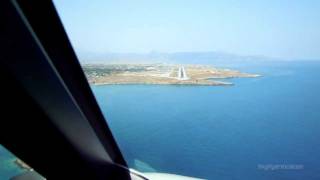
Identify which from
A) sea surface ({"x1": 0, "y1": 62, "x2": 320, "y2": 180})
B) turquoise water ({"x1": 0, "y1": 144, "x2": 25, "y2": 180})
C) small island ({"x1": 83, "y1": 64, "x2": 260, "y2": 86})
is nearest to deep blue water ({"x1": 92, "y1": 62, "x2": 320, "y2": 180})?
sea surface ({"x1": 0, "y1": 62, "x2": 320, "y2": 180})

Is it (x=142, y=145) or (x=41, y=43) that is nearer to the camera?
(x=41, y=43)

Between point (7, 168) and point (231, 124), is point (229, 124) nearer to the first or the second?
point (231, 124)

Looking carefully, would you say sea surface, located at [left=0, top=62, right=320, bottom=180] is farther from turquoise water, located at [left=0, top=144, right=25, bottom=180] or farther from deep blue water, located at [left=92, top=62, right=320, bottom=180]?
turquoise water, located at [left=0, top=144, right=25, bottom=180]

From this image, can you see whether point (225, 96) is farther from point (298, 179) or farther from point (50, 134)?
point (50, 134)

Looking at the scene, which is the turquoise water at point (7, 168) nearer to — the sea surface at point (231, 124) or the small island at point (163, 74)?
the small island at point (163, 74)

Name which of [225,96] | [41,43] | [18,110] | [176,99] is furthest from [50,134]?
[176,99]
